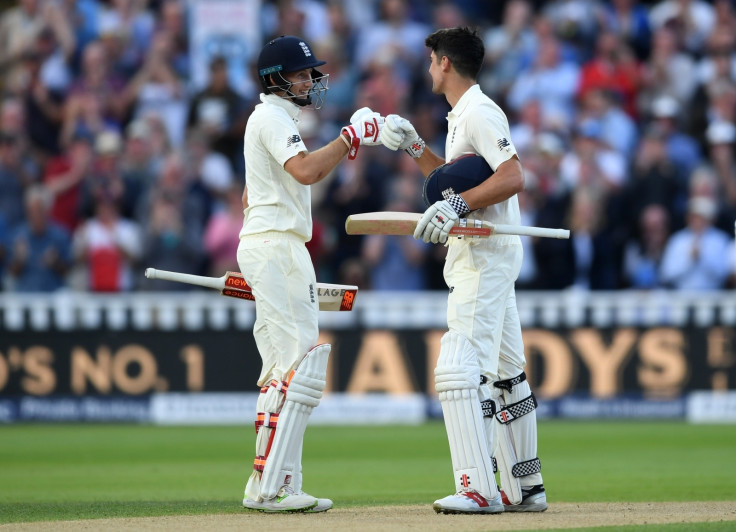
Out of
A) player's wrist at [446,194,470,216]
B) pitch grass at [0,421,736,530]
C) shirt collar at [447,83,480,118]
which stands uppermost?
shirt collar at [447,83,480,118]

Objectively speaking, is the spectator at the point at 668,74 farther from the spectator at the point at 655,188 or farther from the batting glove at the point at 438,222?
the batting glove at the point at 438,222

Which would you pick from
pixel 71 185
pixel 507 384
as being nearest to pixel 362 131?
pixel 507 384

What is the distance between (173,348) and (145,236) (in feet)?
4.71

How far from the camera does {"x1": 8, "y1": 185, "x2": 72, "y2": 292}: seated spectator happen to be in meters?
14.5

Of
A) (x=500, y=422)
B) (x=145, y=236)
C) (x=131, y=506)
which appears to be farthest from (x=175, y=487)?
(x=145, y=236)

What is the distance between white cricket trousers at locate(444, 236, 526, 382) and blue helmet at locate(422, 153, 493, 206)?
0.27 metres

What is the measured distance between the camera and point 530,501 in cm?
710

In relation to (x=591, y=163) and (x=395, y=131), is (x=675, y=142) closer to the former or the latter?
(x=591, y=163)

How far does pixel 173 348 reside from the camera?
547 inches

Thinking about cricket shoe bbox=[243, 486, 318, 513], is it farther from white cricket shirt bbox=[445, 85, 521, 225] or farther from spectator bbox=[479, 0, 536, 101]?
spectator bbox=[479, 0, 536, 101]

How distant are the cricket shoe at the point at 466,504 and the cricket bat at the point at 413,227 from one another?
1.32 m

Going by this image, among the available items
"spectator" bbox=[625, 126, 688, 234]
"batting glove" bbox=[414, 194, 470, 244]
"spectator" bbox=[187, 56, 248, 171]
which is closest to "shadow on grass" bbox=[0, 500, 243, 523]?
"batting glove" bbox=[414, 194, 470, 244]

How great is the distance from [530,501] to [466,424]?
707 millimetres

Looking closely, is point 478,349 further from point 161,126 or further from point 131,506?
point 161,126
